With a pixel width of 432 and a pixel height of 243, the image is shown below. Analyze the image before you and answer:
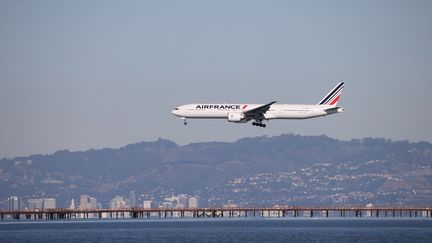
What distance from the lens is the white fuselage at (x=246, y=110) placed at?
160 meters

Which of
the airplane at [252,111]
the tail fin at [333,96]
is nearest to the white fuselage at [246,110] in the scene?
the airplane at [252,111]

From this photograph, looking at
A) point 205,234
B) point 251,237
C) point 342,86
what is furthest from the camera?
point 342,86

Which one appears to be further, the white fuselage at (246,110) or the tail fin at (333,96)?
the tail fin at (333,96)

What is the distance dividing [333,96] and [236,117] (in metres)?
28.2

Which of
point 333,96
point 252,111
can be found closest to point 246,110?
point 252,111

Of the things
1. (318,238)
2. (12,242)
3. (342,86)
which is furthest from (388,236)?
(12,242)

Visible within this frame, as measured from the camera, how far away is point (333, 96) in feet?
582

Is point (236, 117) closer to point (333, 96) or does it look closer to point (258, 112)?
point (258, 112)

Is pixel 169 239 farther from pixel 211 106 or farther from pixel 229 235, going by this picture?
pixel 211 106

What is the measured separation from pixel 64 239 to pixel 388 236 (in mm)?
51111

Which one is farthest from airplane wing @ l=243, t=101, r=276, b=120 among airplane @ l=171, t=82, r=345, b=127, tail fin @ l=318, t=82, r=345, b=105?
tail fin @ l=318, t=82, r=345, b=105

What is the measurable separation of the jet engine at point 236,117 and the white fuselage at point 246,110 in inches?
61.7

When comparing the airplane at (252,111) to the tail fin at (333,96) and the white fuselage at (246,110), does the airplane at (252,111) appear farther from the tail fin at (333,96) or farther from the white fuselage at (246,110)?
the tail fin at (333,96)

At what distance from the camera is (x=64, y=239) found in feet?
512
